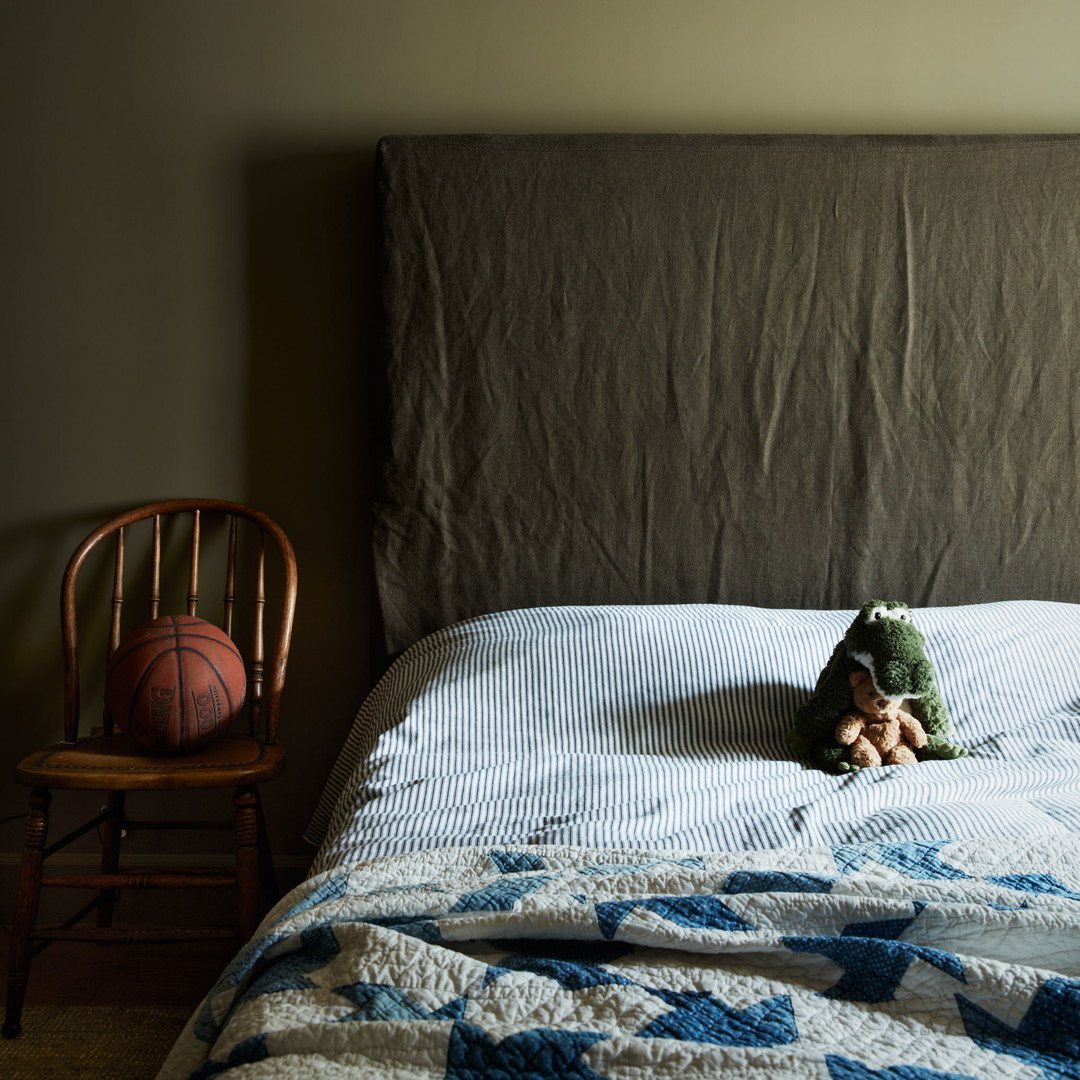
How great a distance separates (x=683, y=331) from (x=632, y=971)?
1.40 metres

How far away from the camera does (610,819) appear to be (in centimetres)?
122

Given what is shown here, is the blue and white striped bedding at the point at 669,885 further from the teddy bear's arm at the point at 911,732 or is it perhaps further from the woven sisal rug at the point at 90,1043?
the woven sisal rug at the point at 90,1043

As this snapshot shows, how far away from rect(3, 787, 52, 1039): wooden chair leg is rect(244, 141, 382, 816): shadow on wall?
540mm

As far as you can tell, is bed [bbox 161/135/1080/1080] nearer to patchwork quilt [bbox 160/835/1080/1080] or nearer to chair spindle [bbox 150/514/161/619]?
patchwork quilt [bbox 160/835/1080/1080]

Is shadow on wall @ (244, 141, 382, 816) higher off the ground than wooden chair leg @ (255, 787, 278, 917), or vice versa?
shadow on wall @ (244, 141, 382, 816)

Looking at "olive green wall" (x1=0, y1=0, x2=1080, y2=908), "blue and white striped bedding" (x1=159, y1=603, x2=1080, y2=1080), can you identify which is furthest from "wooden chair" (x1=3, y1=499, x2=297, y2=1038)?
"blue and white striped bedding" (x1=159, y1=603, x2=1080, y2=1080)

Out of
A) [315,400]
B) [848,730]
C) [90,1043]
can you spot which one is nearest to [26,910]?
[90,1043]

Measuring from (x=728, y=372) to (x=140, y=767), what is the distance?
1348 mm

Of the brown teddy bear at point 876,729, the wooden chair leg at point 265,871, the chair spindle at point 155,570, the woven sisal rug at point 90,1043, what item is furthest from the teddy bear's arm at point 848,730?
the chair spindle at point 155,570

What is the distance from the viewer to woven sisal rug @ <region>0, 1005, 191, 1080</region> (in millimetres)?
1537

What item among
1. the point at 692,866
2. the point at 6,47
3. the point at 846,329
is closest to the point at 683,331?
the point at 846,329

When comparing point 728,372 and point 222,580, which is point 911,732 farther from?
point 222,580

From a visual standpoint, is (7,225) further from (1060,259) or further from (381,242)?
(1060,259)

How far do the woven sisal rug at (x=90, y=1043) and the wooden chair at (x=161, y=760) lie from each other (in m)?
0.06
